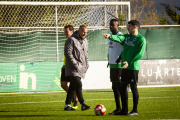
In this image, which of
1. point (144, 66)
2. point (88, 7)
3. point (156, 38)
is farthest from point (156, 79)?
point (88, 7)

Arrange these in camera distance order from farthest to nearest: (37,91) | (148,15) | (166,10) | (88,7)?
1. (148,15)
2. (166,10)
3. (88,7)
4. (37,91)

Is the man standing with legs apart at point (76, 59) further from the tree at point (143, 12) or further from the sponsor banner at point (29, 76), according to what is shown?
the tree at point (143, 12)

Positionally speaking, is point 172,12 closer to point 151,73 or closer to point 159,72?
point 159,72

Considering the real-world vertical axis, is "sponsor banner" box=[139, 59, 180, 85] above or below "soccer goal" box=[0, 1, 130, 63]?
below

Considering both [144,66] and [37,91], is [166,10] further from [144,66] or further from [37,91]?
[37,91]

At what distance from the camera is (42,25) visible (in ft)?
45.2

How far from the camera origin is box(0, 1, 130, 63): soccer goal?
13.3 metres

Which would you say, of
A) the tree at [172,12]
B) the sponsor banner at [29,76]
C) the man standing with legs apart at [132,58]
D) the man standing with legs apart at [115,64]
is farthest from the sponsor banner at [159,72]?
the man standing with legs apart at [132,58]

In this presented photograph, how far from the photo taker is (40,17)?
1357cm

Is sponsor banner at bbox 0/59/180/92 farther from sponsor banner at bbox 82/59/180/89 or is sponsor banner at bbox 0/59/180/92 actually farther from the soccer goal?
the soccer goal

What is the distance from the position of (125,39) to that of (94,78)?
7.13 meters

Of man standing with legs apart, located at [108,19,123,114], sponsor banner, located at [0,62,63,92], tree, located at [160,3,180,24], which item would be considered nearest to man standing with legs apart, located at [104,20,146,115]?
man standing with legs apart, located at [108,19,123,114]

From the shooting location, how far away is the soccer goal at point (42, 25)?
43.5ft

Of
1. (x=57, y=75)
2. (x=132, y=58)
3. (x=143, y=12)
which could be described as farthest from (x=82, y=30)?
(x=143, y=12)
